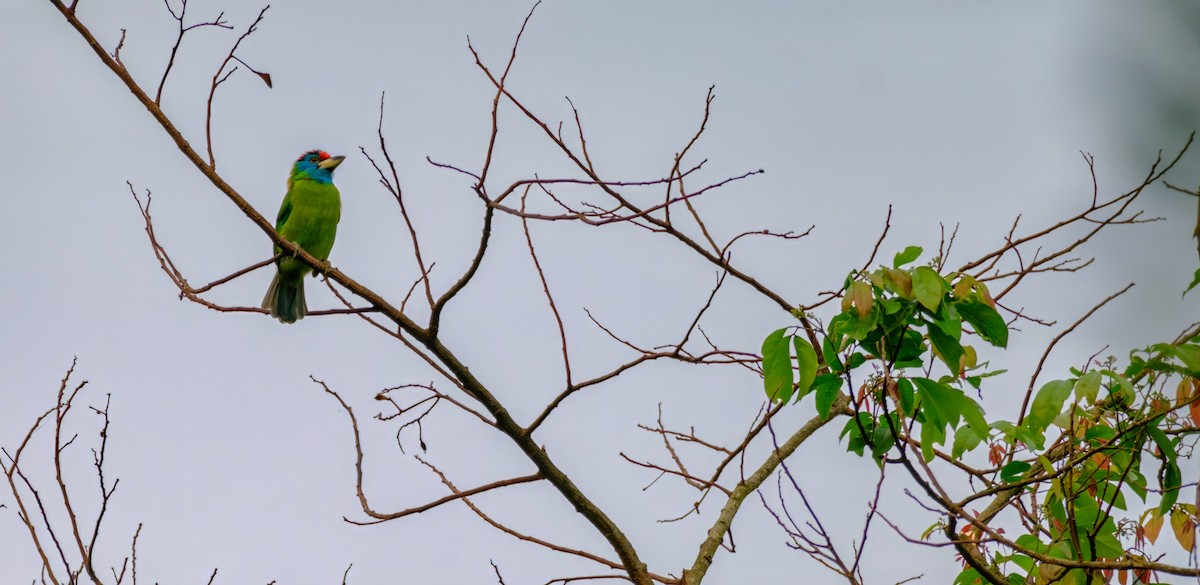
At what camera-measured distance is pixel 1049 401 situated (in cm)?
244

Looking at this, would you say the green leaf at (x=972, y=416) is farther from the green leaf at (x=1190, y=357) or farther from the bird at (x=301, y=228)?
the bird at (x=301, y=228)

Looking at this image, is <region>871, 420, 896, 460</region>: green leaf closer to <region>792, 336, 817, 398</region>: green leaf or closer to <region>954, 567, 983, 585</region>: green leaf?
<region>792, 336, 817, 398</region>: green leaf

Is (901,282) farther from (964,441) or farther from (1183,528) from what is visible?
(1183,528)

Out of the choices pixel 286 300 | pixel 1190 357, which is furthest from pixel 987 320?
pixel 286 300

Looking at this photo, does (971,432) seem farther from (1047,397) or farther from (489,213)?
(489,213)

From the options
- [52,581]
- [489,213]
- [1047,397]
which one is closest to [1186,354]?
[1047,397]

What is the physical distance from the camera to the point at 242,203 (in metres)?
3.14

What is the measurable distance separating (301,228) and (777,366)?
15.2 feet

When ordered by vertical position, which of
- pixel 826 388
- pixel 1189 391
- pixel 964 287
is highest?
pixel 964 287

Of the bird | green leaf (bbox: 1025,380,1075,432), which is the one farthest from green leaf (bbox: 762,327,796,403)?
the bird

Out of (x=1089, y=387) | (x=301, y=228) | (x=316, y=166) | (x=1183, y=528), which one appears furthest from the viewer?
(x=316, y=166)

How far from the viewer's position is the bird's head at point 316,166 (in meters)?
6.94

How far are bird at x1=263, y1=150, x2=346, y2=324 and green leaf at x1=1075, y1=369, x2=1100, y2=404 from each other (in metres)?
4.84

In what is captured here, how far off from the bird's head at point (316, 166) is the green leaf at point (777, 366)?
4996 mm
